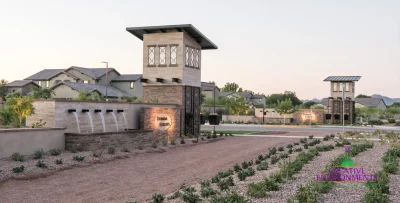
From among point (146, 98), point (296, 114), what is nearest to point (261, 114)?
point (296, 114)

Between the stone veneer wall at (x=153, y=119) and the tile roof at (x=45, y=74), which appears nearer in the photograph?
the stone veneer wall at (x=153, y=119)

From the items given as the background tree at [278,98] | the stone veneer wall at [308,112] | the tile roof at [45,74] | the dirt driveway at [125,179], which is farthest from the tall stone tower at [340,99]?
the background tree at [278,98]

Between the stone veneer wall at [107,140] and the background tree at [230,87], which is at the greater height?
the background tree at [230,87]

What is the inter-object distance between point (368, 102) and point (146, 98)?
10395 cm

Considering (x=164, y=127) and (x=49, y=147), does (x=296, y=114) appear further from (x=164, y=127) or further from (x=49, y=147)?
(x=49, y=147)

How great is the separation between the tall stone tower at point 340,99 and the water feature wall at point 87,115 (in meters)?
36.9

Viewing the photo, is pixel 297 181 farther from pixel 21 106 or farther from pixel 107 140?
pixel 21 106

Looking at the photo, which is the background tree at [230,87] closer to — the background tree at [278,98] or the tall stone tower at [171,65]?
the background tree at [278,98]

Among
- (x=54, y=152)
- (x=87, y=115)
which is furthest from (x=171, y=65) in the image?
(x=54, y=152)

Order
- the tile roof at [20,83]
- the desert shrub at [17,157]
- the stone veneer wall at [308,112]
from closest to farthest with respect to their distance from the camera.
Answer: the desert shrub at [17,157] < the stone veneer wall at [308,112] < the tile roof at [20,83]

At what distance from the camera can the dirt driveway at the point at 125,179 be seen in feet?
39.0

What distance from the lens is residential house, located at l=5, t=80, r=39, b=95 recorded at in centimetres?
7600

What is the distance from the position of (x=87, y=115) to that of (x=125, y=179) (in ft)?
32.1

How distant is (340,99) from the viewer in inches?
2271
